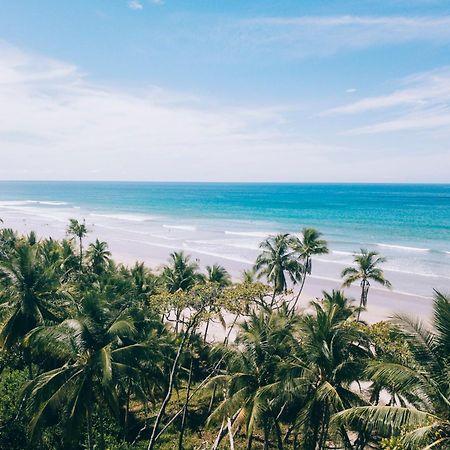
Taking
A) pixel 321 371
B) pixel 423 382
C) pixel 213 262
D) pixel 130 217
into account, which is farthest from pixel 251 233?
pixel 423 382

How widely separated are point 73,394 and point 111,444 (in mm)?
6571

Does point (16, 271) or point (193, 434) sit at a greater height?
point (16, 271)

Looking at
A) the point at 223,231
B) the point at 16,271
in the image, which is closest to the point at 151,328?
the point at 16,271

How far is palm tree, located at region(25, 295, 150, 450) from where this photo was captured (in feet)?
49.2

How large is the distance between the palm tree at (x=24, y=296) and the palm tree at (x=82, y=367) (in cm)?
288

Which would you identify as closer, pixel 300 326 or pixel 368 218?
pixel 300 326

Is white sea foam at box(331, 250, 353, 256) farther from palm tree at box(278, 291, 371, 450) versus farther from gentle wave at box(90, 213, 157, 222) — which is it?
gentle wave at box(90, 213, 157, 222)

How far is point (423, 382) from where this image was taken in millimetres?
11461

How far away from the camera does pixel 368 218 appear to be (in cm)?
11081

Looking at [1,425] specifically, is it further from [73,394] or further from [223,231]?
[223,231]

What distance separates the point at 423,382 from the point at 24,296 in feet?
54.2

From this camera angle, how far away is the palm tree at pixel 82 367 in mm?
15008

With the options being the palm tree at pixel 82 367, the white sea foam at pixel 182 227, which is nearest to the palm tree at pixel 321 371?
the palm tree at pixel 82 367

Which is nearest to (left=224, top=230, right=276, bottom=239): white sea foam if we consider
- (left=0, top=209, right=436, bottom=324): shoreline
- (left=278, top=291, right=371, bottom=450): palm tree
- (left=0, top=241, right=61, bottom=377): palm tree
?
(left=0, top=209, right=436, bottom=324): shoreline
